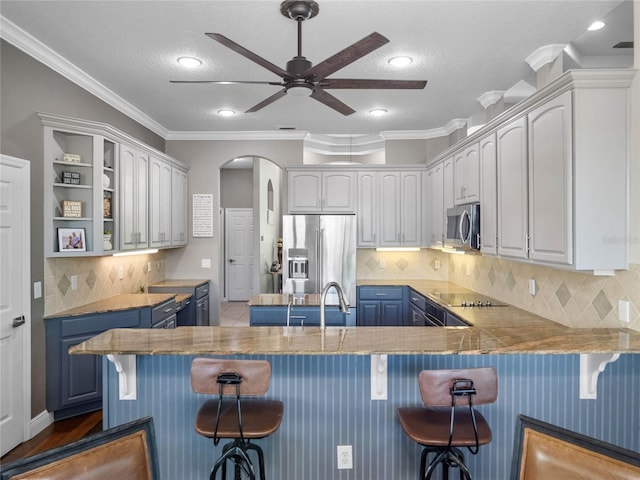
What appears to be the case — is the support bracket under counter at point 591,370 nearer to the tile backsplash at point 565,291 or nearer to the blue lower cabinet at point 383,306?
the tile backsplash at point 565,291

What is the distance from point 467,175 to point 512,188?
38.0 inches

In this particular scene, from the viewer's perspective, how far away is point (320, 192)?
549 cm

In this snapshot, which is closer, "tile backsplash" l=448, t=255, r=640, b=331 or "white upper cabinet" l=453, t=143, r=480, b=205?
→ "tile backsplash" l=448, t=255, r=640, b=331

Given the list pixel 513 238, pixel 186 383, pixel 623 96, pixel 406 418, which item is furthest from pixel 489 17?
pixel 186 383

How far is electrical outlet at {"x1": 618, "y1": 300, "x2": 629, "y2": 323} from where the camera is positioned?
2.33 metres

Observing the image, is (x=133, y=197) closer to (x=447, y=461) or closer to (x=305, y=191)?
(x=305, y=191)

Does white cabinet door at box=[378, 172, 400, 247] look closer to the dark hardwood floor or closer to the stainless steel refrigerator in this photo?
the stainless steel refrigerator

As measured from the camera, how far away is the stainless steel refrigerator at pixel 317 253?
17.0 ft

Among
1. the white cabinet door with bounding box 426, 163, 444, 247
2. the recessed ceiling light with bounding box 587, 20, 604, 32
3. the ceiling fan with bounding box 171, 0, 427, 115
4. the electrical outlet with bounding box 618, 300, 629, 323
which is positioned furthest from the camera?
the white cabinet door with bounding box 426, 163, 444, 247

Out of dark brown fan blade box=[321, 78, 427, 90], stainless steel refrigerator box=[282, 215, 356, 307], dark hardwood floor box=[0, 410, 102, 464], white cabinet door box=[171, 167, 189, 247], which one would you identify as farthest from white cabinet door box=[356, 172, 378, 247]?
dark hardwood floor box=[0, 410, 102, 464]

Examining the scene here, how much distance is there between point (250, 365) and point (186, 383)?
638mm

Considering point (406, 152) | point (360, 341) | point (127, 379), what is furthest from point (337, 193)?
point (127, 379)

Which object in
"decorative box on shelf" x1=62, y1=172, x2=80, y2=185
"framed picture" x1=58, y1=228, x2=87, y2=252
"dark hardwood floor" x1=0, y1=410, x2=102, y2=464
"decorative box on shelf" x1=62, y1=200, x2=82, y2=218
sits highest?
"decorative box on shelf" x1=62, y1=172, x2=80, y2=185

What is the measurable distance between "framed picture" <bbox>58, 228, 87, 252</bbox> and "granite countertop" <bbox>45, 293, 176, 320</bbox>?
1.68ft
